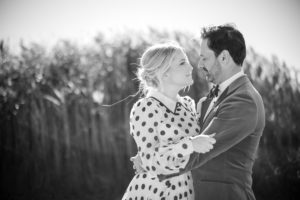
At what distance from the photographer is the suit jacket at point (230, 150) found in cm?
210

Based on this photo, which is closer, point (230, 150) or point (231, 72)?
point (230, 150)

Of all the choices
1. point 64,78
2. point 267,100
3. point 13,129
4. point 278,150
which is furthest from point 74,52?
point 278,150

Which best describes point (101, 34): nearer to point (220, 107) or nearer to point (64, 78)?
point (64, 78)

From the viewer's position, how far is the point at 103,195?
538cm

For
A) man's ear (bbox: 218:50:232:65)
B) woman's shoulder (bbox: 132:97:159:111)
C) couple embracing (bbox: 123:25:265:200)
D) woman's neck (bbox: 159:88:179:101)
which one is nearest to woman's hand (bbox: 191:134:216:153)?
couple embracing (bbox: 123:25:265:200)

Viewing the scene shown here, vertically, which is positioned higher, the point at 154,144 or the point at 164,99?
the point at 164,99

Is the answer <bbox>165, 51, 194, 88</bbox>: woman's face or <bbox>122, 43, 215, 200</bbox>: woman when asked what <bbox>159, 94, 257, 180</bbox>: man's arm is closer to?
<bbox>122, 43, 215, 200</bbox>: woman

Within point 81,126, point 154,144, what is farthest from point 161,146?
point 81,126

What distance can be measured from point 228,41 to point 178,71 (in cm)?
44

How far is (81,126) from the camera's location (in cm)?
557

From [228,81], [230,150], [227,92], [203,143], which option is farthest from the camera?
[228,81]

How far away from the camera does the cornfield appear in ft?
17.5

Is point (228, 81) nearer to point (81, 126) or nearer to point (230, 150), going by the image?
point (230, 150)

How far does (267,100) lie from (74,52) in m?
3.77
